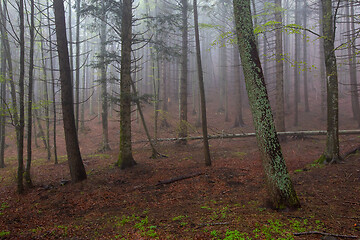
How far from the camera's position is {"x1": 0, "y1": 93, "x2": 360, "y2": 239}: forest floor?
3961 millimetres

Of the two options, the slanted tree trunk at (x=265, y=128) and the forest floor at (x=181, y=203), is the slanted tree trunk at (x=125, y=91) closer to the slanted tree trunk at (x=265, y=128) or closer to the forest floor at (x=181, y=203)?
the forest floor at (x=181, y=203)

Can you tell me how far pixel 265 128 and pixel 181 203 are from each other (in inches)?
129

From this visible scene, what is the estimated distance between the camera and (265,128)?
438 cm

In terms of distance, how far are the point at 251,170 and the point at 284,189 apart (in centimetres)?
431

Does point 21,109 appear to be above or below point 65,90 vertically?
below

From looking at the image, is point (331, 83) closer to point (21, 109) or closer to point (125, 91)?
point (125, 91)

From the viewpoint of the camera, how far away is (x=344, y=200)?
4.95 m

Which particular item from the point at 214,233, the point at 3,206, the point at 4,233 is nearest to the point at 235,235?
the point at 214,233

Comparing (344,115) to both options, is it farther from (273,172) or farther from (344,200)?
(273,172)

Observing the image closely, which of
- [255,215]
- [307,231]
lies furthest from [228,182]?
[307,231]

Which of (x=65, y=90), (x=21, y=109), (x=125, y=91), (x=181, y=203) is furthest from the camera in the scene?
(x=125, y=91)

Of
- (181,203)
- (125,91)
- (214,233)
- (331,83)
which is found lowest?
(181,203)

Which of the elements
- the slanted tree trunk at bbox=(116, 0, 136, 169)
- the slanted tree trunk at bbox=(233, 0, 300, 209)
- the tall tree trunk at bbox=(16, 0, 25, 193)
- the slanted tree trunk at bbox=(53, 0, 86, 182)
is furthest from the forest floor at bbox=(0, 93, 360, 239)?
the slanted tree trunk at bbox=(53, 0, 86, 182)

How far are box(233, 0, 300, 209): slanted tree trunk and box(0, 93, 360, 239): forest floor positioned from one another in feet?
1.24
